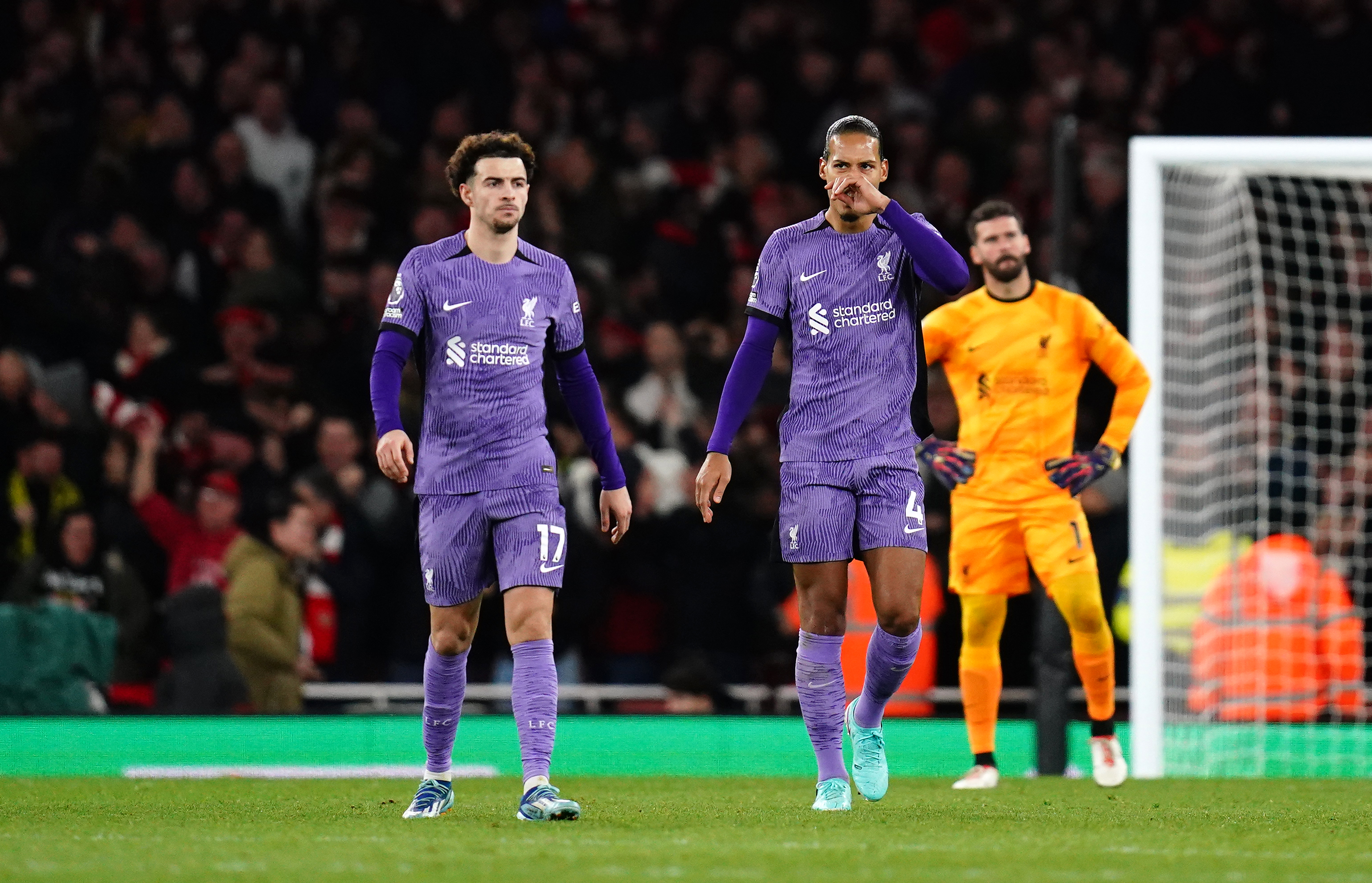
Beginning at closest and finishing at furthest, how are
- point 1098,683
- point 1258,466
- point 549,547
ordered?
1. point 549,547
2. point 1098,683
3. point 1258,466

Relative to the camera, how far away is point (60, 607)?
33.1ft

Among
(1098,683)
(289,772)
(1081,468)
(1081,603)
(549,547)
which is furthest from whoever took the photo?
(289,772)

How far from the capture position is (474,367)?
6.26 m

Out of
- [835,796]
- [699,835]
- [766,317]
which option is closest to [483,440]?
[766,317]

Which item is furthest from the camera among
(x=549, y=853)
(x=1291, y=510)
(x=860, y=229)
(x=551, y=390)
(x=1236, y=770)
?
(x=551, y=390)

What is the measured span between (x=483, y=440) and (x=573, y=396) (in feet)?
1.49

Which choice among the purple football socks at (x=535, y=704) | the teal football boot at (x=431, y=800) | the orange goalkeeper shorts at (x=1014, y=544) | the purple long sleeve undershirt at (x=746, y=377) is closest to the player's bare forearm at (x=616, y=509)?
the purple long sleeve undershirt at (x=746, y=377)

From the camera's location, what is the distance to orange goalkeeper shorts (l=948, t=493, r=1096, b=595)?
26.6ft

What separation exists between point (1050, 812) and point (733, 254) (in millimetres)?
7345

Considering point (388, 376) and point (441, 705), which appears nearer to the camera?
point (388, 376)

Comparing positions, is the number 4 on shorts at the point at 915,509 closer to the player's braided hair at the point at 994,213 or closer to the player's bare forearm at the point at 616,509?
the player's bare forearm at the point at 616,509

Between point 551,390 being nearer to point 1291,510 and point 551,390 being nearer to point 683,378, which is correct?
point 683,378

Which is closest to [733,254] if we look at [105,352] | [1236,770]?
[105,352]

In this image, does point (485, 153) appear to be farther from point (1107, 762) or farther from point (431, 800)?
point (1107, 762)
